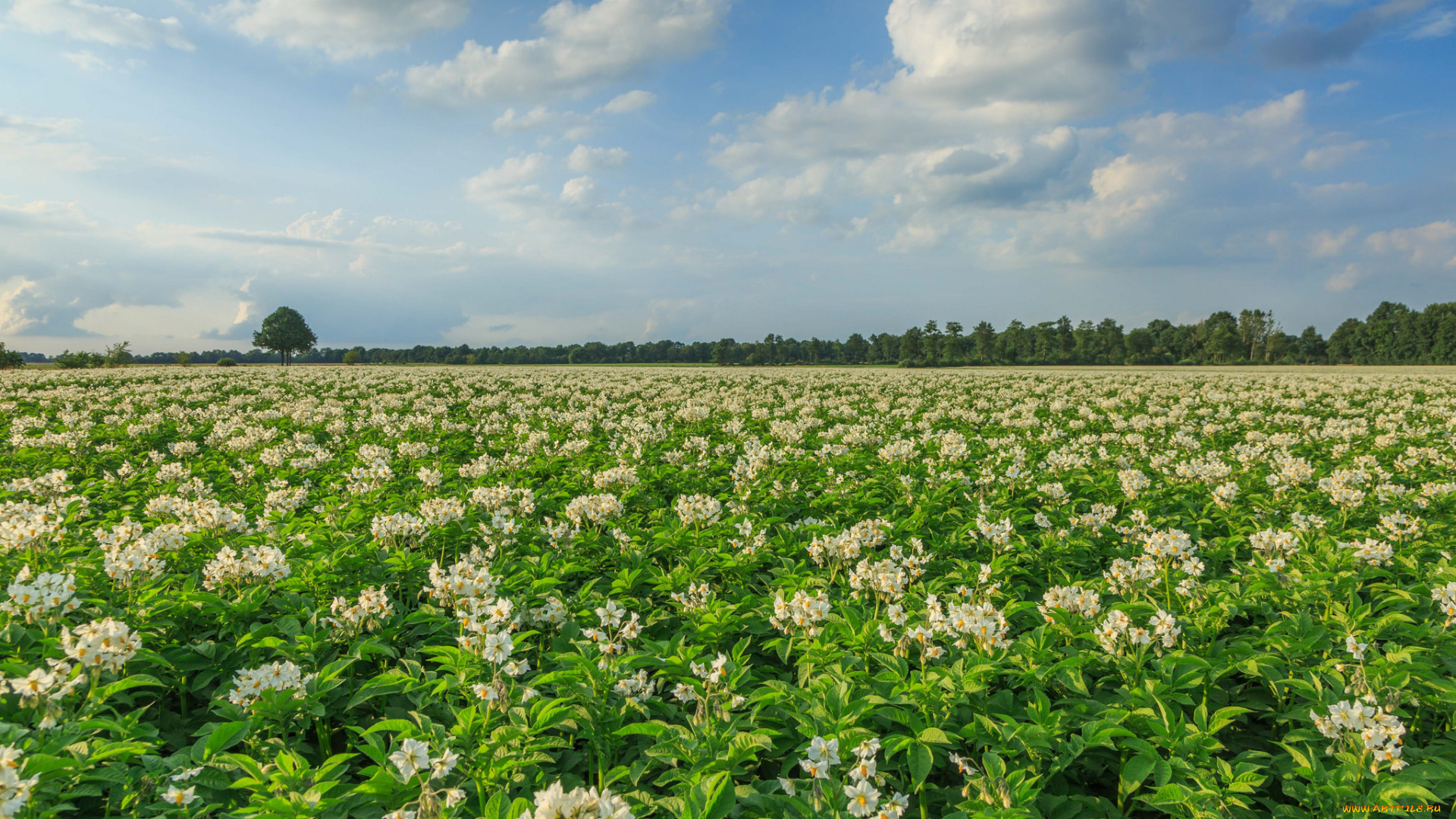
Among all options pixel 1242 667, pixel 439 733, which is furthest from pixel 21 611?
pixel 1242 667

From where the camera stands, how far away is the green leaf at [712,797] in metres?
2.73

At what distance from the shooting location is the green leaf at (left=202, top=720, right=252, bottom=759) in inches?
127

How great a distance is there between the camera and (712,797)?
9.05 ft

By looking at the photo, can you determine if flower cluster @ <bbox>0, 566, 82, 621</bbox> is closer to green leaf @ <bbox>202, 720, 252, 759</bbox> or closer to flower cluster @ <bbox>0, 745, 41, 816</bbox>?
green leaf @ <bbox>202, 720, 252, 759</bbox>

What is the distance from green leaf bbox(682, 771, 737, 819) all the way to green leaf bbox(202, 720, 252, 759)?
8.85 feet

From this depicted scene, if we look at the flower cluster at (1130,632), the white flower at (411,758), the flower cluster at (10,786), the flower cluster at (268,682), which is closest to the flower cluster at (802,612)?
the flower cluster at (1130,632)

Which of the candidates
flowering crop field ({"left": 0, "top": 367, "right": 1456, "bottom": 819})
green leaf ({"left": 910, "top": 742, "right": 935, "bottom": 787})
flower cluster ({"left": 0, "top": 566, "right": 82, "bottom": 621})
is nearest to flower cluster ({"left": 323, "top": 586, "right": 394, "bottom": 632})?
flowering crop field ({"left": 0, "top": 367, "right": 1456, "bottom": 819})

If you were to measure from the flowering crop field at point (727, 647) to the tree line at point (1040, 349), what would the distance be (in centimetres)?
9890

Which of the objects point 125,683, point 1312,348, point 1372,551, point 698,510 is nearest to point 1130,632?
point 1372,551

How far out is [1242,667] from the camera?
4176mm

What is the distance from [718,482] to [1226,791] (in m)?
7.81

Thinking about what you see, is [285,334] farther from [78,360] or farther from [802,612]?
[802,612]

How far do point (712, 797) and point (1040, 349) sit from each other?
144 metres

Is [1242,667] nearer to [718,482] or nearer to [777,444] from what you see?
[718,482]
